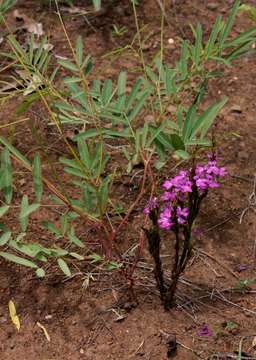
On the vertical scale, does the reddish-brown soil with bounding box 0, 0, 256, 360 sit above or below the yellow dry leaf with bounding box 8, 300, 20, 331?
below

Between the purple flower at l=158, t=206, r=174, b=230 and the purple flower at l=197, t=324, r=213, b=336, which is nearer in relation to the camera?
the purple flower at l=158, t=206, r=174, b=230

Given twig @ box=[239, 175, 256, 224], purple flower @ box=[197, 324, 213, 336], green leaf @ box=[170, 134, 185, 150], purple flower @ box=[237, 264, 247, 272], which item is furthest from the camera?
twig @ box=[239, 175, 256, 224]

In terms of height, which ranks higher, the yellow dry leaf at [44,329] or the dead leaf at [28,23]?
the dead leaf at [28,23]

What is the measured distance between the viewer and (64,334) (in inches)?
71.5

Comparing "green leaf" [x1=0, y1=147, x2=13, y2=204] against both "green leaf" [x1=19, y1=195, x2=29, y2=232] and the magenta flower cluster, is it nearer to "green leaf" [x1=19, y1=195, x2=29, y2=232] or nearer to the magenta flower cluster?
"green leaf" [x1=19, y1=195, x2=29, y2=232]

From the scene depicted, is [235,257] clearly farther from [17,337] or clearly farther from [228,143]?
[17,337]

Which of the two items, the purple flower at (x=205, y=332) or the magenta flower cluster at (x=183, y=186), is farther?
the purple flower at (x=205, y=332)

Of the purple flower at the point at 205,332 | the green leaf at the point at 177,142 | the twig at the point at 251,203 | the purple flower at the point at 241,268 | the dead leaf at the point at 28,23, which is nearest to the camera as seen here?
the green leaf at the point at 177,142

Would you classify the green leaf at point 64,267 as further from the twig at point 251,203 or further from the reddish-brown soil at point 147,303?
the twig at point 251,203

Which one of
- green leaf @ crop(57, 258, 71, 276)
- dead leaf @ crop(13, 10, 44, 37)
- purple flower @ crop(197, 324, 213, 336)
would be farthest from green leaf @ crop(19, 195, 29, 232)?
dead leaf @ crop(13, 10, 44, 37)

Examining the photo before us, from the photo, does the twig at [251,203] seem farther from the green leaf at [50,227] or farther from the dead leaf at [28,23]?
the dead leaf at [28,23]

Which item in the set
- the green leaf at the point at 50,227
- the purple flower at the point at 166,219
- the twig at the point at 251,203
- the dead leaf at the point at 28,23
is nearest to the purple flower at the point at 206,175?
the purple flower at the point at 166,219

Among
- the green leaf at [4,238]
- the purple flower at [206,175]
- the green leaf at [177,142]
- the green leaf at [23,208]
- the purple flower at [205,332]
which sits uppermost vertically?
the green leaf at [177,142]

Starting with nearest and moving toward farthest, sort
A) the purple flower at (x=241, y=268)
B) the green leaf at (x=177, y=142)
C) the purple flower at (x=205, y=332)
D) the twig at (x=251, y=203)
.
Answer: the green leaf at (x=177, y=142), the purple flower at (x=205, y=332), the purple flower at (x=241, y=268), the twig at (x=251, y=203)
